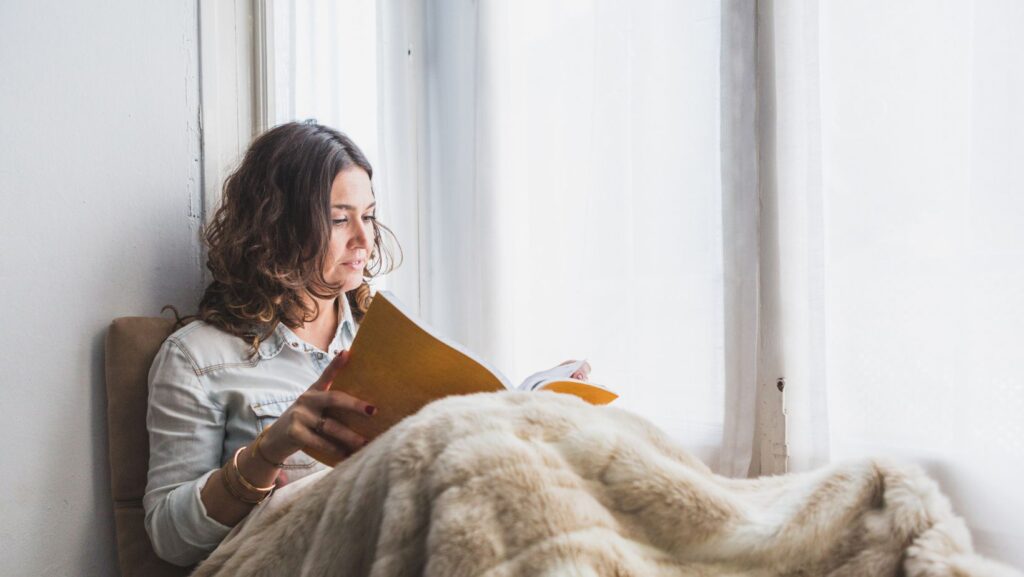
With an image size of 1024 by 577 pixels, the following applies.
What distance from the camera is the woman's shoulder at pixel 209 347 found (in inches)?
41.6

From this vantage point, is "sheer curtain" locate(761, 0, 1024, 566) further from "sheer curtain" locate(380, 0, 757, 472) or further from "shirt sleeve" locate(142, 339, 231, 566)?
"shirt sleeve" locate(142, 339, 231, 566)

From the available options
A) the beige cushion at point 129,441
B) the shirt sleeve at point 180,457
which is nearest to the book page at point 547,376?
the shirt sleeve at point 180,457

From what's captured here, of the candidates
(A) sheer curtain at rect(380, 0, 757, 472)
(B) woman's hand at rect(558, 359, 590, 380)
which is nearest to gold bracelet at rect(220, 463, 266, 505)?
(B) woman's hand at rect(558, 359, 590, 380)

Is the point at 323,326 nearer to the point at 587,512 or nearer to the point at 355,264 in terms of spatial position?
the point at 355,264

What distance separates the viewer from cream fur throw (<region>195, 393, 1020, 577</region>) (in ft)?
1.71

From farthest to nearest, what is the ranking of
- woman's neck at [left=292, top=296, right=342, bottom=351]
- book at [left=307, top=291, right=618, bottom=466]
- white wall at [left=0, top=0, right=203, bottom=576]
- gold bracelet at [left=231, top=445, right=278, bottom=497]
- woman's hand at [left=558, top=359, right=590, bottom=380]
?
1. woman's neck at [left=292, top=296, right=342, bottom=351]
2. woman's hand at [left=558, top=359, right=590, bottom=380]
3. white wall at [left=0, top=0, right=203, bottom=576]
4. gold bracelet at [left=231, top=445, right=278, bottom=497]
5. book at [left=307, top=291, right=618, bottom=466]

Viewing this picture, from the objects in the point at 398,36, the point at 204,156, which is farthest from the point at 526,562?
the point at 398,36

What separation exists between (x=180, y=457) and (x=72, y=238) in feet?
1.32

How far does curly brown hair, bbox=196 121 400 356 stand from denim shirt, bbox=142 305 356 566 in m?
0.04

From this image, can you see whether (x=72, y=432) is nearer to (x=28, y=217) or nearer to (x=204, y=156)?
(x=28, y=217)

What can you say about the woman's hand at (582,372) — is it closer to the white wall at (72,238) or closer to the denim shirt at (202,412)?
the denim shirt at (202,412)

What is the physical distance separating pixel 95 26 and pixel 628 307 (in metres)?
1.05

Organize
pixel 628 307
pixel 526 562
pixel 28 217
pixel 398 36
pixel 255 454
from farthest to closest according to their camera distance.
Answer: pixel 398 36 → pixel 628 307 → pixel 28 217 → pixel 255 454 → pixel 526 562

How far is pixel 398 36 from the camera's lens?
1629 mm
